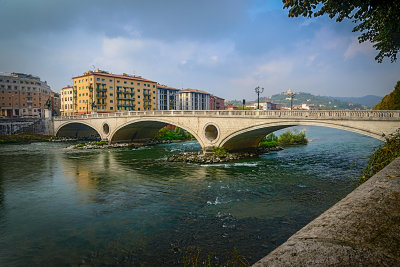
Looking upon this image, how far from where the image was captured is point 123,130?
149 ft

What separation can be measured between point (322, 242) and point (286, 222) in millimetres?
10439

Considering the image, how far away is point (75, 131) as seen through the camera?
61.5 m

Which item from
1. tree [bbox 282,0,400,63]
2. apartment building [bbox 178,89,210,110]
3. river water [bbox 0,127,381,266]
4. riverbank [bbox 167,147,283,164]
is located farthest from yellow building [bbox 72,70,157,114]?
tree [bbox 282,0,400,63]

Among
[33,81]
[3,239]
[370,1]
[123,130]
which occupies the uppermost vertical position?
[33,81]

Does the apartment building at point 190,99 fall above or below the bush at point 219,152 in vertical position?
above

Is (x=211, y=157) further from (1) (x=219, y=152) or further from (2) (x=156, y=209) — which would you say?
(2) (x=156, y=209)

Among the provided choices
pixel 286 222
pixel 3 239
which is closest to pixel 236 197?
pixel 286 222

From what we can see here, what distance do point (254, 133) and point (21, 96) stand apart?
83.4 m

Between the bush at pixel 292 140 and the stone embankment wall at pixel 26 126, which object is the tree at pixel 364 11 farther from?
the stone embankment wall at pixel 26 126

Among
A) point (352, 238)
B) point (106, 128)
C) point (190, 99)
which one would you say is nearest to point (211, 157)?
point (352, 238)

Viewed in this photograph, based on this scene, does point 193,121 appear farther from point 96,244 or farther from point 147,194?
point 96,244

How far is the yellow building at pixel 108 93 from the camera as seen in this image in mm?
68688

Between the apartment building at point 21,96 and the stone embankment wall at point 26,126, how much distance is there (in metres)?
20.9

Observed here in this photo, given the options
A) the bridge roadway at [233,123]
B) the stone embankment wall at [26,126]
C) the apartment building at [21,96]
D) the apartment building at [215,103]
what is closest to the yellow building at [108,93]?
the stone embankment wall at [26,126]
